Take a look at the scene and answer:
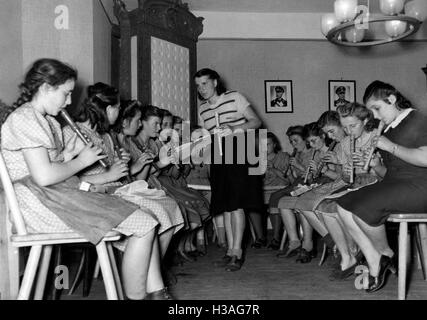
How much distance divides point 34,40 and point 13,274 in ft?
7.14

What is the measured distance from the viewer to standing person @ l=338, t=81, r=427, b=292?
2.50 m

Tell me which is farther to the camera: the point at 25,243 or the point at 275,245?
the point at 275,245

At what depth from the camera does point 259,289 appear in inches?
113

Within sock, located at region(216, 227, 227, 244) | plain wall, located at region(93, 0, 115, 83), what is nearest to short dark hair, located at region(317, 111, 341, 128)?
sock, located at region(216, 227, 227, 244)

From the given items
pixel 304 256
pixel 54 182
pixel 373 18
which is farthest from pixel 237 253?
pixel 54 182

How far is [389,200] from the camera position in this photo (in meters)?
2.51

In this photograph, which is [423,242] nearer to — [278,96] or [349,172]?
[349,172]

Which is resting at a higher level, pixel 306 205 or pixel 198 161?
pixel 198 161

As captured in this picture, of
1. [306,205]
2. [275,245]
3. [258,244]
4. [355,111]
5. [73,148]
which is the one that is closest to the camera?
[73,148]

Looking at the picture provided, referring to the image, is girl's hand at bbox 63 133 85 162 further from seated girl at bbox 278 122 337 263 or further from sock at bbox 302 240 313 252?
sock at bbox 302 240 313 252

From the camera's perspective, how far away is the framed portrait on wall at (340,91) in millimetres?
6840

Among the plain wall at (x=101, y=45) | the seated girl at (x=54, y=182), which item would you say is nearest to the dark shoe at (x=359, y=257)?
the seated girl at (x=54, y=182)

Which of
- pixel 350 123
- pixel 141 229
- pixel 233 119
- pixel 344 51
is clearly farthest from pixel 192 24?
pixel 141 229

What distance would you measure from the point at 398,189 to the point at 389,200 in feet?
0.25
